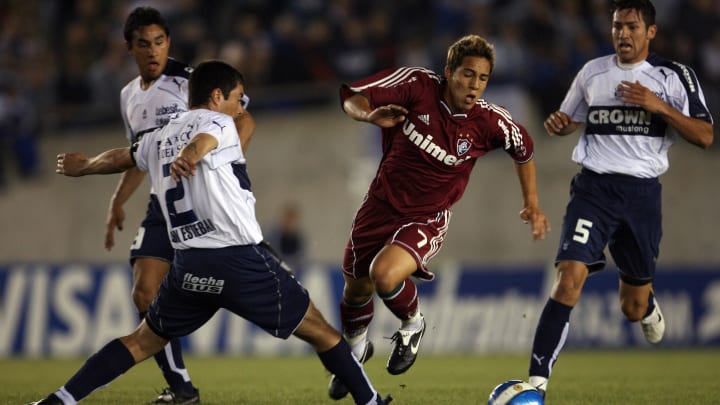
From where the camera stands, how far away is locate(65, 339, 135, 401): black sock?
6.54m

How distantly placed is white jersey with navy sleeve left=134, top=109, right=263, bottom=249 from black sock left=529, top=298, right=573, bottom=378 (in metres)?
2.16

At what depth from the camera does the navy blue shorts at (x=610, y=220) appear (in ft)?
25.6

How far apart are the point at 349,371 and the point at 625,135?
2.86 m

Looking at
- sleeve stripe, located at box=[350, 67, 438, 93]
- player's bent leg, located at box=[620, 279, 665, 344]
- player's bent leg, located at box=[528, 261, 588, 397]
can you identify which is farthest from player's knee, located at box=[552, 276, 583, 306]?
sleeve stripe, located at box=[350, 67, 438, 93]

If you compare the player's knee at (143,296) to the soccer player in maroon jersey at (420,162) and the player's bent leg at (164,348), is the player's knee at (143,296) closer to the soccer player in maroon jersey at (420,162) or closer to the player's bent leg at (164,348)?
the player's bent leg at (164,348)

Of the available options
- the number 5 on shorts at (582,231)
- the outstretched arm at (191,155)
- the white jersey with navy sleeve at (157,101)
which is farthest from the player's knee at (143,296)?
the number 5 on shorts at (582,231)

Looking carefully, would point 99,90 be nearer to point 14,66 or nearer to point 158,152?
point 14,66

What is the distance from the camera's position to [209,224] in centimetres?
644

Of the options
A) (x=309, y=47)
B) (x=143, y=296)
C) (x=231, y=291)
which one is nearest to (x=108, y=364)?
(x=231, y=291)

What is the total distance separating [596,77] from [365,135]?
30.2 feet

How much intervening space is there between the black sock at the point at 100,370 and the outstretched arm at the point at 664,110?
12.7 feet

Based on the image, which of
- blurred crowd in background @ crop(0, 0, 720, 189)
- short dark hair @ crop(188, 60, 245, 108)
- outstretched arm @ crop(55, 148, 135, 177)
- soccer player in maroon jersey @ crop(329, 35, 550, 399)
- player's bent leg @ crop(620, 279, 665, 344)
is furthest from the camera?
blurred crowd in background @ crop(0, 0, 720, 189)

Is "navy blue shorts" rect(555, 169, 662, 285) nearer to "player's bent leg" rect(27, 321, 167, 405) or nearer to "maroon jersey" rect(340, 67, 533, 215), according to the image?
"maroon jersey" rect(340, 67, 533, 215)

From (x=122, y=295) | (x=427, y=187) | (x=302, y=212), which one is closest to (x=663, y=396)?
(x=427, y=187)
